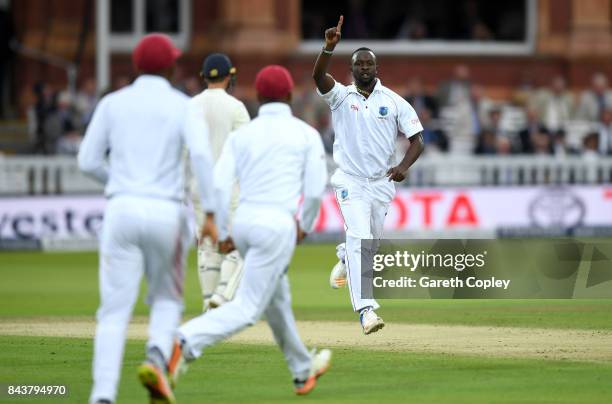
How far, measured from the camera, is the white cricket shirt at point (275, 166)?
31.6ft

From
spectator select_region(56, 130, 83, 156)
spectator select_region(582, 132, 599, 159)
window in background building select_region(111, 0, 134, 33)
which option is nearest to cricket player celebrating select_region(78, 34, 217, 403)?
spectator select_region(56, 130, 83, 156)

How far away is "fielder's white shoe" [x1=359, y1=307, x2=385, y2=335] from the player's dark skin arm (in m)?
1.10

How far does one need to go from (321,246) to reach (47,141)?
16.1ft

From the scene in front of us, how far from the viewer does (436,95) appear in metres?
28.8

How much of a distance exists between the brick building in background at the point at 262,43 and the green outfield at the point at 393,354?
12.5m

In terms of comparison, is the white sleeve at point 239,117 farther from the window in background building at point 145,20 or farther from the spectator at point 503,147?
the window in background building at point 145,20

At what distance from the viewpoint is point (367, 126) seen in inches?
514

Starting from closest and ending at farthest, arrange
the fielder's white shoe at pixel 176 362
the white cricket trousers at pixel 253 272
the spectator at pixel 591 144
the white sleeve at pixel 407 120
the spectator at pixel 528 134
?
the fielder's white shoe at pixel 176 362, the white cricket trousers at pixel 253 272, the white sleeve at pixel 407 120, the spectator at pixel 591 144, the spectator at pixel 528 134

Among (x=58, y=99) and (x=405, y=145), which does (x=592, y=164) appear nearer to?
(x=405, y=145)

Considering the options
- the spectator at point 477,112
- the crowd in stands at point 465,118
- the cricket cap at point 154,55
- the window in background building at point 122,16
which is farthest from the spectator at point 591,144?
the cricket cap at point 154,55

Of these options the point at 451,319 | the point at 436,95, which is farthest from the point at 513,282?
the point at 436,95

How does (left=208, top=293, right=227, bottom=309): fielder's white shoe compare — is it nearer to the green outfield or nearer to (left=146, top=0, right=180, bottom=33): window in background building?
the green outfield

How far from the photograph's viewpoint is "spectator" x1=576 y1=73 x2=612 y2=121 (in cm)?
2845

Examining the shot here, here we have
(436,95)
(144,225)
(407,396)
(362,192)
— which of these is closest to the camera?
(144,225)
